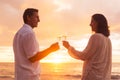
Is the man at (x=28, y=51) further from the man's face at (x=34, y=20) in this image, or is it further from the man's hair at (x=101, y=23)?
the man's hair at (x=101, y=23)

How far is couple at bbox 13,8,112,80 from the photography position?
193 inches

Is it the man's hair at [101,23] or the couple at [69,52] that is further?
the man's hair at [101,23]

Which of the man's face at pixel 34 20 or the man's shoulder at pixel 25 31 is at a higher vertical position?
the man's face at pixel 34 20

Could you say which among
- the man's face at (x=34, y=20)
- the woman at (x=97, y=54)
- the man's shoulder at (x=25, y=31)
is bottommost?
the woman at (x=97, y=54)

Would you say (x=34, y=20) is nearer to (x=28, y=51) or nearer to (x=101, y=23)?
(x=28, y=51)

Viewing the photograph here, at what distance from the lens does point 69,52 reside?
586cm

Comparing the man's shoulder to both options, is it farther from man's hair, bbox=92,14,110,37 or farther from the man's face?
man's hair, bbox=92,14,110,37

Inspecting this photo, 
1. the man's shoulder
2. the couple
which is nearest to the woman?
A: the couple

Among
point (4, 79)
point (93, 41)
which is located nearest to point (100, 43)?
point (93, 41)

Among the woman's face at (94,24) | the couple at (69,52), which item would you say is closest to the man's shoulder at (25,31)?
the couple at (69,52)

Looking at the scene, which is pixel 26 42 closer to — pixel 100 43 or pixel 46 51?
pixel 46 51

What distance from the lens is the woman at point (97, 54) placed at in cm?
557

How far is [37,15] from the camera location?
499 centimetres

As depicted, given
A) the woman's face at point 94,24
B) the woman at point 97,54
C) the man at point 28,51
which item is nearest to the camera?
the man at point 28,51
